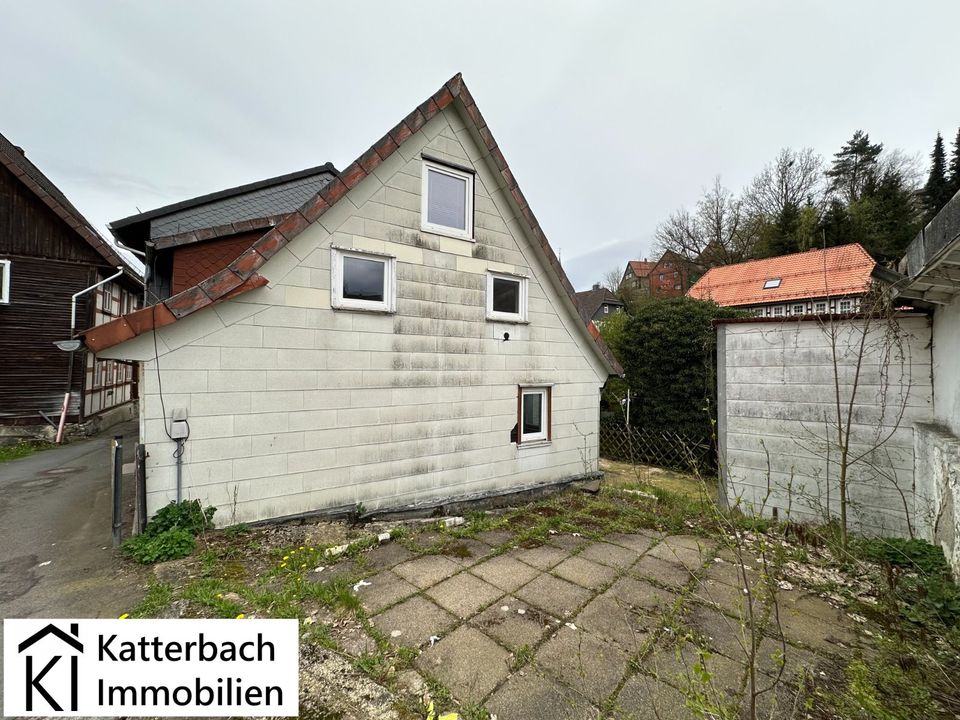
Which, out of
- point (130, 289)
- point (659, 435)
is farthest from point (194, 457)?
point (130, 289)

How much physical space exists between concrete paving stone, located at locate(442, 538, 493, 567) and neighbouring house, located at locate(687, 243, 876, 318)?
19.8m

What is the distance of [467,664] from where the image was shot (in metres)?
2.46

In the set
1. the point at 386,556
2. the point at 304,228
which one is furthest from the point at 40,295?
the point at 386,556

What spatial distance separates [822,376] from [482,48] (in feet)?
27.2

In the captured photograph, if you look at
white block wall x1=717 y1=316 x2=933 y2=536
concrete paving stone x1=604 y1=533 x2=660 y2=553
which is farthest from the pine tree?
concrete paving stone x1=604 y1=533 x2=660 y2=553

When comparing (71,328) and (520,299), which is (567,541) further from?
(71,328)

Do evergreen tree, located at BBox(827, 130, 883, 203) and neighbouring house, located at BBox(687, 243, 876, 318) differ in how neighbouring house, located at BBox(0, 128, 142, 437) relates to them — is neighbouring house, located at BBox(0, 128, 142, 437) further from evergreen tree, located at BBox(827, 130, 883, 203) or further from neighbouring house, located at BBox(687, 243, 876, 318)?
evergreen tree, located at BBox(827, 130, 883, 203)

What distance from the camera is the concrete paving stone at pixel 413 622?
2.72 meters

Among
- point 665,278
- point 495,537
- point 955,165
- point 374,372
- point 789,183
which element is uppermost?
point 955,165

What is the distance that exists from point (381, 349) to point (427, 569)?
9.58ft

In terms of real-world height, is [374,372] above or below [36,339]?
below

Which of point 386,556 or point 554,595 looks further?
point 386,556

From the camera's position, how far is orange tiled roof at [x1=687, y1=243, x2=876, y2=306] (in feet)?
68.1

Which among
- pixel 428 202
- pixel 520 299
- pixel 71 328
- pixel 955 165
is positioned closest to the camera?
pixel 428 202
